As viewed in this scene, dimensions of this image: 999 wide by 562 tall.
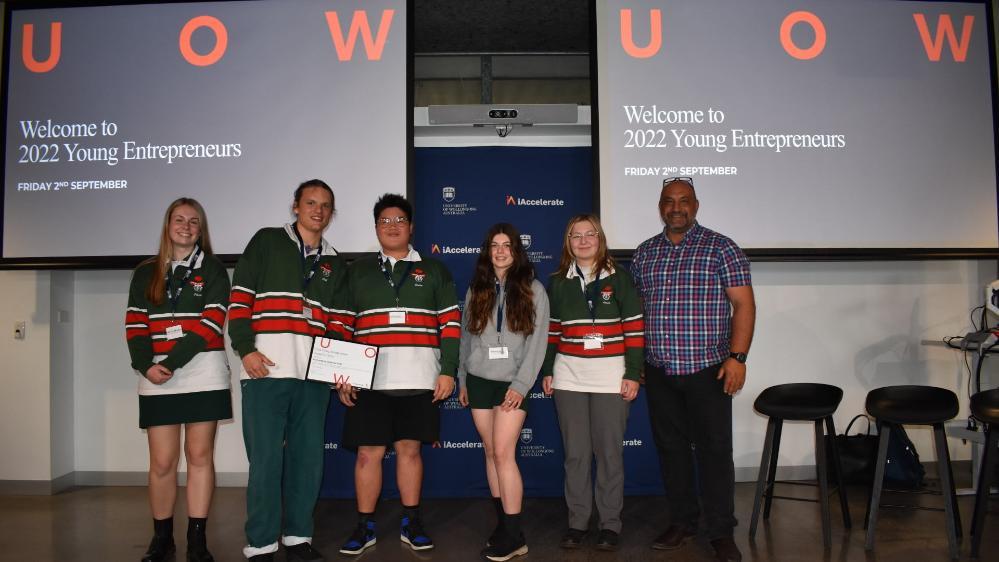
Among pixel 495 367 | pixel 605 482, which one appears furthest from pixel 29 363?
pixel 605 482

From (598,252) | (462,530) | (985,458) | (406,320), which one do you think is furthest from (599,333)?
(985,458)

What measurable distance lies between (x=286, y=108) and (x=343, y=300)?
156 cm

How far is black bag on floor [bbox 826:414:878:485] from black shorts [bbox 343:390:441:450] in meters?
2.58

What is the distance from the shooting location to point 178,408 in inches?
111

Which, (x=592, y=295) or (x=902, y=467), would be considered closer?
(x=592, y=295)

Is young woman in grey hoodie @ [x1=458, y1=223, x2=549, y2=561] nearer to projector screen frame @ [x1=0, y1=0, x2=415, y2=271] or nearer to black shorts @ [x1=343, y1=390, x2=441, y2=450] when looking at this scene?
black shorts @ [x1=343, y1=390, x2=441, y2=450]

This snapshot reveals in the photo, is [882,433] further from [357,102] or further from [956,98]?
[357,102]

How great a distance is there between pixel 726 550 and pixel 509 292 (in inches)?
59.0

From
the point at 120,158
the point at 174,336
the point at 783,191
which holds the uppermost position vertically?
the point at 120,158

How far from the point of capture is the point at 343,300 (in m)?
3.03

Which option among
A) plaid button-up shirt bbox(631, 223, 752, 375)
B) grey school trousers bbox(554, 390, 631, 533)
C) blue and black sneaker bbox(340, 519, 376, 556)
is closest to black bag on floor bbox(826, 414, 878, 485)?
plaid button-up shirt bbox(631, 223, 752, 375)

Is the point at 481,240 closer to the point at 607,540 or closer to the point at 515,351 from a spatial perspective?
the point at 515,351

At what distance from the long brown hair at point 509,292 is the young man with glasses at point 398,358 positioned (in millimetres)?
119

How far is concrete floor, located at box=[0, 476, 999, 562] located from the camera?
2973 mm
